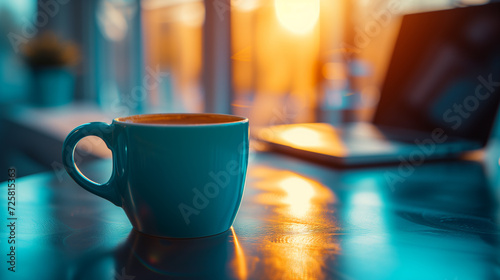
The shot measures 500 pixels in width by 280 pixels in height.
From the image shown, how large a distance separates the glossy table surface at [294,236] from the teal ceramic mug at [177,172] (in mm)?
18

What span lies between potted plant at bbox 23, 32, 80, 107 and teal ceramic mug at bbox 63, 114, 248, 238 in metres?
2.71

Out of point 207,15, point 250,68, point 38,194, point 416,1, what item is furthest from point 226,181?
point 250,68

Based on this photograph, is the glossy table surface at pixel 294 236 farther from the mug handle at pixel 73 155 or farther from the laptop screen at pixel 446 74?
the laptop screen at pixel 446 74

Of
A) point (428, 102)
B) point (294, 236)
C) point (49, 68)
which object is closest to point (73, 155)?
point (294, 236)

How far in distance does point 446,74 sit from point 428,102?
0.22 ft

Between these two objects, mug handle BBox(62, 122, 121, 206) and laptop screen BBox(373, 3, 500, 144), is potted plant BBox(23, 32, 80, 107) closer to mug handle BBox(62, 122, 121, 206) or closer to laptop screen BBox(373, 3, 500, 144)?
laptop screen BBox(373, 3, 500, 144)

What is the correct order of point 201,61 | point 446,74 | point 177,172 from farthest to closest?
1. point 201,61
2. point 446,74
3. point 177,172

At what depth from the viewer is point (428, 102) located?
3.02 feet

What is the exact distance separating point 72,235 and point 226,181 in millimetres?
154

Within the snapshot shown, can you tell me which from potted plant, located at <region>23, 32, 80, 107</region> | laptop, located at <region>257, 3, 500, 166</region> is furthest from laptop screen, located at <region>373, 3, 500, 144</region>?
potted plant, located at <region>23, 32, 80, 107</region>

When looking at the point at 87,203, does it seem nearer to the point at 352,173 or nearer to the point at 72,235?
the point at 72,235

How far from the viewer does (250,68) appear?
310 cm

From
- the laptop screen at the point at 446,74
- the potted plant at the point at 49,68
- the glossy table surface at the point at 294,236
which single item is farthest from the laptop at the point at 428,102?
the potted plant at the point at 49,68

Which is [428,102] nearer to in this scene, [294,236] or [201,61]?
[294,236]
